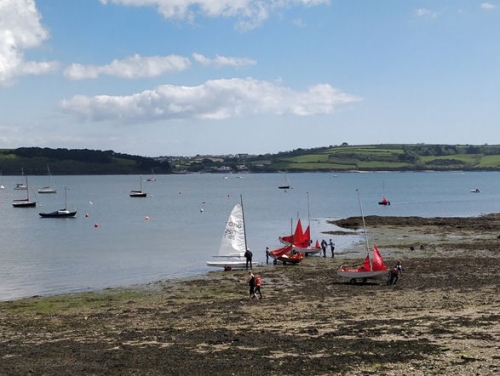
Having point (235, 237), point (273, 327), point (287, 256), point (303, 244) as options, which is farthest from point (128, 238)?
point (273, 327)

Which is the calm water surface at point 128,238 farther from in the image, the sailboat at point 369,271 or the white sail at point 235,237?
the sailboat at point 369,271

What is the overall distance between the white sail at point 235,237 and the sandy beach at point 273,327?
11.9 ft

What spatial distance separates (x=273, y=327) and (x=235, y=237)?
2569 centimetres

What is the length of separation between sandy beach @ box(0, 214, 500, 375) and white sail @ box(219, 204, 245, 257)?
3.62 m

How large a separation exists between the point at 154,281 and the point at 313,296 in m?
13.7

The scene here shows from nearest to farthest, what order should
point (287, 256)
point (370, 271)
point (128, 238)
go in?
point (370, 271) < point (287, 256) < point (128, 238)

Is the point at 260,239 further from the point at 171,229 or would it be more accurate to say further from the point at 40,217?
the point at 40,217

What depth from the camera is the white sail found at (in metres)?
49.6

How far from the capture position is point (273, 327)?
24.3 m

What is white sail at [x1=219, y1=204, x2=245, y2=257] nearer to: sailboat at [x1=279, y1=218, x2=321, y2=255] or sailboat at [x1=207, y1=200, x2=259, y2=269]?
sailboat at [x1=207, y1=200, x2=259, y2=269]

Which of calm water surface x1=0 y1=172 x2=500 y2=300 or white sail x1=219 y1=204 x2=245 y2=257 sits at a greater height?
white sail x1=219 y1=204 x2=245 y2=257

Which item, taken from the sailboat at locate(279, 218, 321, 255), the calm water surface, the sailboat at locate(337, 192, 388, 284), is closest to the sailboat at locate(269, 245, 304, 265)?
the sailboat at locate(279, 218, 321, 255)

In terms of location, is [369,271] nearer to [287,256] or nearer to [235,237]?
[287,256]

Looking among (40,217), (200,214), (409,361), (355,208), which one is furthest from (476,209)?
(409,361)
